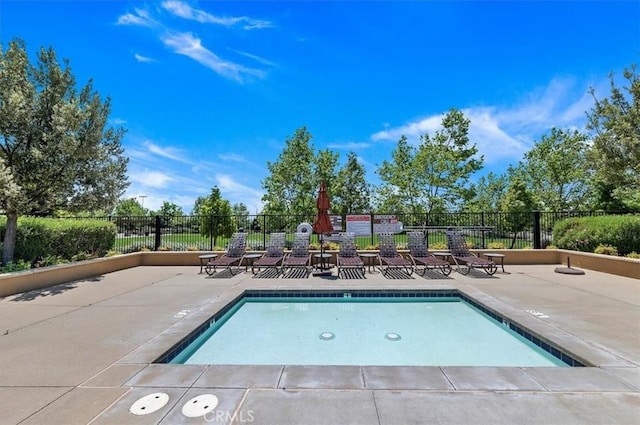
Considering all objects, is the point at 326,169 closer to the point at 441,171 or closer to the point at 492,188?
the point at 441,171

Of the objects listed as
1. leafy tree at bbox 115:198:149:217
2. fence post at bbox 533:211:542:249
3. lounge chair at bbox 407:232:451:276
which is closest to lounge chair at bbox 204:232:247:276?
lounge chair at bbox 407:232:451:276

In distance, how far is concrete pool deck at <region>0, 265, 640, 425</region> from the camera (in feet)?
8.57

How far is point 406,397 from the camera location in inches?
113

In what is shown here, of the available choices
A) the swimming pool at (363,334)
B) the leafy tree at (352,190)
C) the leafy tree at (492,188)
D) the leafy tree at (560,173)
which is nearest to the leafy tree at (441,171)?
the leafy tree at (352,190)

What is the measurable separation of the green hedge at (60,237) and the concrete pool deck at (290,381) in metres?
4.45

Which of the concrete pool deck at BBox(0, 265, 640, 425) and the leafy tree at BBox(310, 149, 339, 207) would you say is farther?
the leafy tree at BBox(310, 149, 339, 207)

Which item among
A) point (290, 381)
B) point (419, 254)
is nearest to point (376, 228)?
point (419, 254)

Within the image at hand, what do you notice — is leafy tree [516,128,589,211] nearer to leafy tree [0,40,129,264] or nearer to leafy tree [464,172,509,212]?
leafy tree [464,172,509,212]

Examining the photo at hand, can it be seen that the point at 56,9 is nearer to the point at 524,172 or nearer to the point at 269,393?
the point at 269,393

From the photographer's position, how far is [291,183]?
25266 mm

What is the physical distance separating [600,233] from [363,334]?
10342 mm

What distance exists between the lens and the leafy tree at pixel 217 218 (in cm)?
1609

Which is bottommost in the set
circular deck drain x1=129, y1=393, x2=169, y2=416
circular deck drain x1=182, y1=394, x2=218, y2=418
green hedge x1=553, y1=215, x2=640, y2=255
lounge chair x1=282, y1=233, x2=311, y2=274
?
circular deck drain x1=129, y1=393, x2=169, y2=416

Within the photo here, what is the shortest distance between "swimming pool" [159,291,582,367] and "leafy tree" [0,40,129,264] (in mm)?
6434
